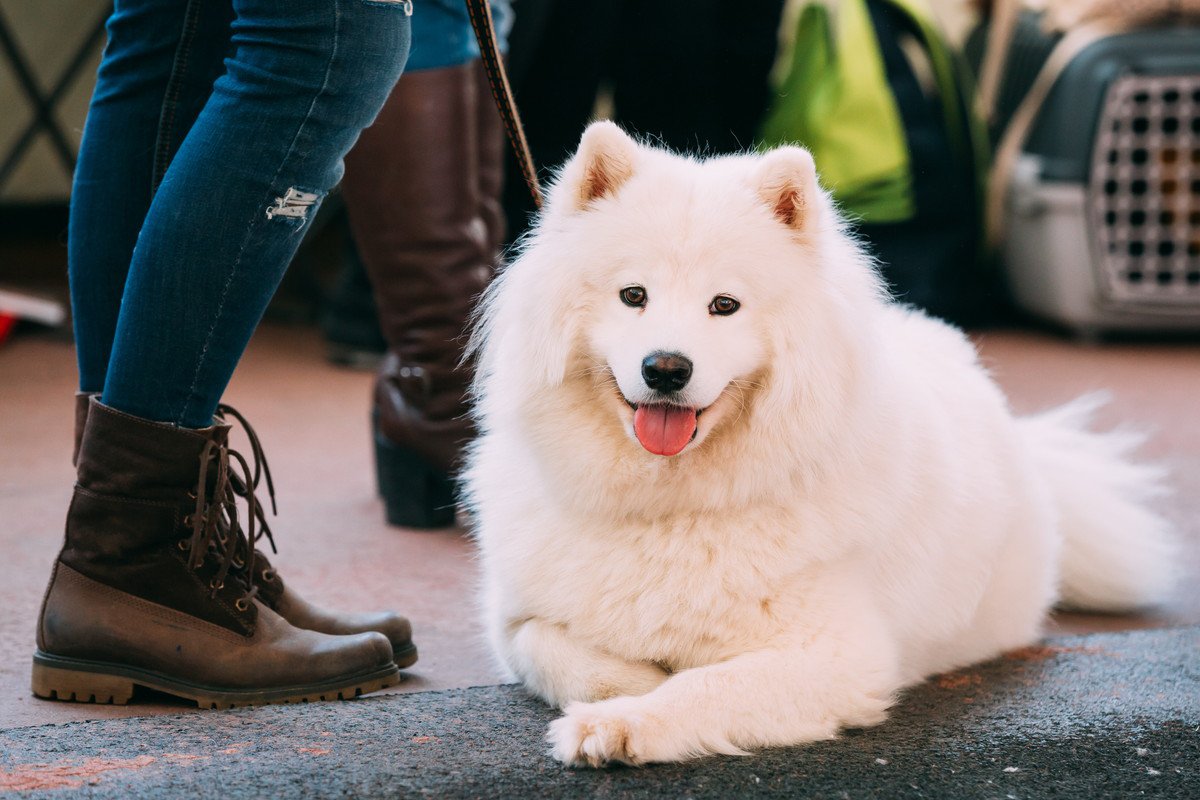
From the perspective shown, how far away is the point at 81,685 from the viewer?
157cm

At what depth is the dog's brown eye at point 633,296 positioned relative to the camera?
59.6 inches

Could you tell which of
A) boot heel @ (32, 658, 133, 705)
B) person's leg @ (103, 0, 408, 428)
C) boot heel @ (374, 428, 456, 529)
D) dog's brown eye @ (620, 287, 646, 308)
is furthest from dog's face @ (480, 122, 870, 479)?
boot heel @ (374, 428, 456, 529)

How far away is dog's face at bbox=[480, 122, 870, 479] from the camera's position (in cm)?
148

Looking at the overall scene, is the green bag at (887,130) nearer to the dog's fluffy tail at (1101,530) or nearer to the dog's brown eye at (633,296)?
the dog's fluffy tail at (1101,530)

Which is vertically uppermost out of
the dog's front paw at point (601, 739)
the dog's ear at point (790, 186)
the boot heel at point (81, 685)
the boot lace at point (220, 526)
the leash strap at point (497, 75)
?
the leash strap at point (497, 75)

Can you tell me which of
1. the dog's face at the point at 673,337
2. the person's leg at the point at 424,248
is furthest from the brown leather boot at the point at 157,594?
the person's leg at the point at 424,248

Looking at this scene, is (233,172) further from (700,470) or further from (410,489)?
(410,489)

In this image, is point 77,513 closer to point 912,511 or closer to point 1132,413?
point 912,511

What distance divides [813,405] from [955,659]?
1.64ft

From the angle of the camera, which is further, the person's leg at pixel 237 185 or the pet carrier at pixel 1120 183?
the pet carrier at pixel 1120 183

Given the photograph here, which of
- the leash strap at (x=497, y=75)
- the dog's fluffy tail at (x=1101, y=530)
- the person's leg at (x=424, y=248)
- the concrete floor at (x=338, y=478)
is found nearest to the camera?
the leash strap at (x=497, y=75)

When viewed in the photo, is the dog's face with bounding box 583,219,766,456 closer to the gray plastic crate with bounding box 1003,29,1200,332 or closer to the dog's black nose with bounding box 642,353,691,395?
the dog's black nose with bounding box 642,353,691,395

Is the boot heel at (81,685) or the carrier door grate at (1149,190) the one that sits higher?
the carrier door grate at (1149,190)

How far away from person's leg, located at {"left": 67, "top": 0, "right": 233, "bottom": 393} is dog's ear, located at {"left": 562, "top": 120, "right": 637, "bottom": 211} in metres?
0.46
